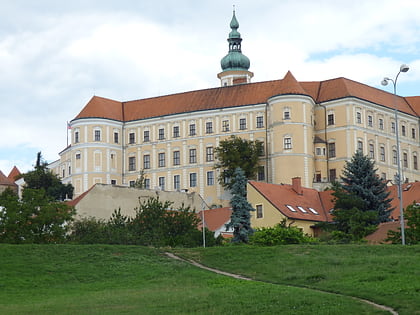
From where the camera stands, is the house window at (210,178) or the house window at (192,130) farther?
the house window at (192,130)

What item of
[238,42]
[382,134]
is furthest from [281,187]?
[238,42]

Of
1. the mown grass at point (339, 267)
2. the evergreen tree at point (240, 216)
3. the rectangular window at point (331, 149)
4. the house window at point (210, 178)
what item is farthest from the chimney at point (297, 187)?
the mown grass at point (339, 267)

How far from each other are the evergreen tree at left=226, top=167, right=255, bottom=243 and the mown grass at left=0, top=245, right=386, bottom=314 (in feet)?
53.0

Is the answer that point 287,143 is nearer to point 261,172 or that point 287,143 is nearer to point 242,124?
point 261,172

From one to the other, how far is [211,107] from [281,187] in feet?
116

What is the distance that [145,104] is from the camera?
125 meters

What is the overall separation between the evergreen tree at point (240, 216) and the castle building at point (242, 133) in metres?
36.9

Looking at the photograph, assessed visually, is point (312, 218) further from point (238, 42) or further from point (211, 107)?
point (238, 42)

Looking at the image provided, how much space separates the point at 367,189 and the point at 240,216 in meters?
13.2

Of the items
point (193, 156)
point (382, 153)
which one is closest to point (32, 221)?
point (193, 156)

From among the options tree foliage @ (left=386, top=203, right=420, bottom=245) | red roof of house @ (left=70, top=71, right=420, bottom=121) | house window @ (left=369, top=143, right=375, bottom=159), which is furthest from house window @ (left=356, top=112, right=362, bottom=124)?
tree foliage @ (left=386, top=203, right=420, bottom=245)

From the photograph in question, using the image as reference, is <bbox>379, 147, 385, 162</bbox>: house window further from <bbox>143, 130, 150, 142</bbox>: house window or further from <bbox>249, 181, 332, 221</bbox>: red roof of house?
<bbox>249, 181, 332, 221</bbox>: red roof of house

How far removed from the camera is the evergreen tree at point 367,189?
243 feet

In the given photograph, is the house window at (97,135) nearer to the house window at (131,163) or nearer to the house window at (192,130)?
the house window at (131,163)
